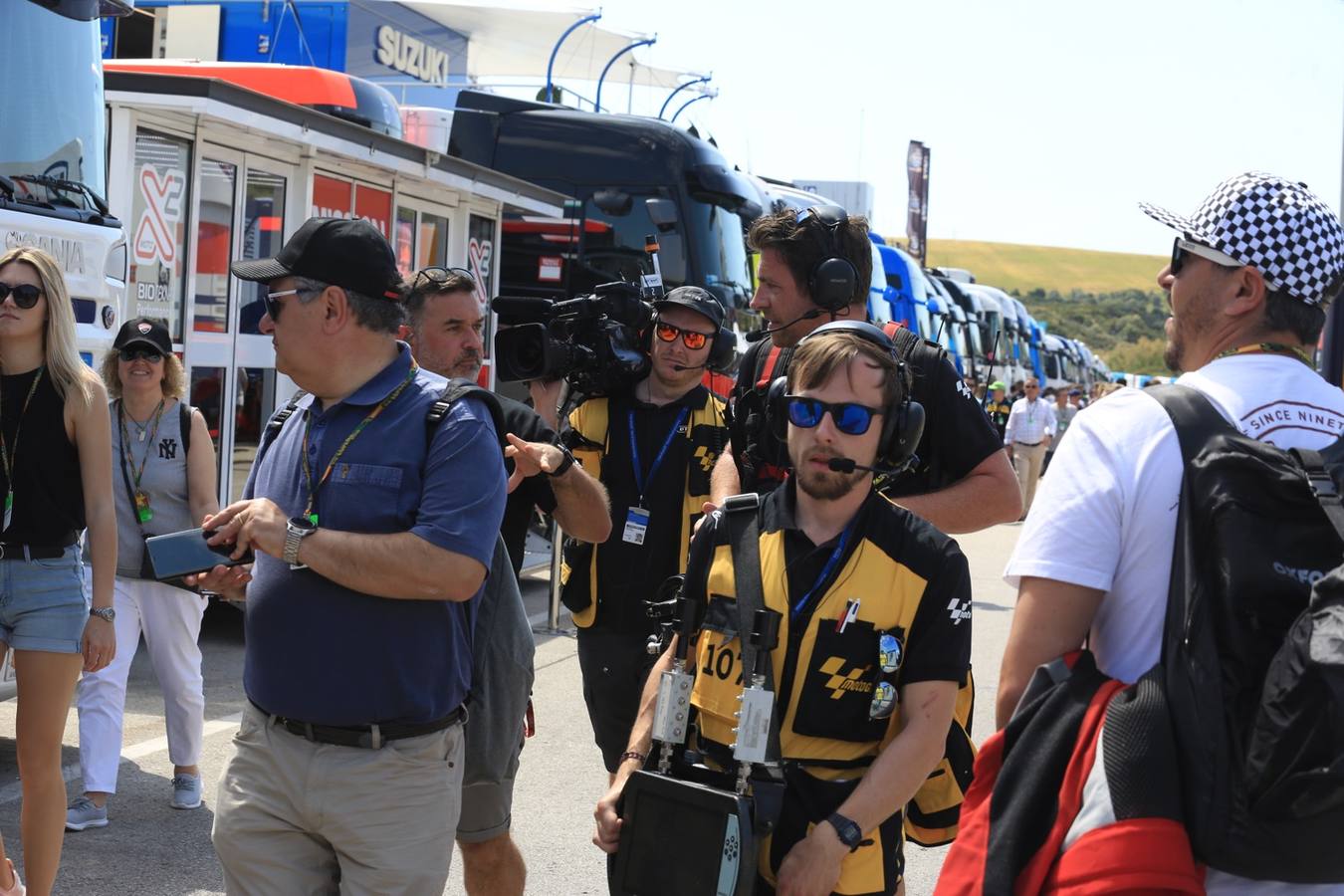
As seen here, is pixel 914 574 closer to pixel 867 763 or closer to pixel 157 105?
pixel 867 763

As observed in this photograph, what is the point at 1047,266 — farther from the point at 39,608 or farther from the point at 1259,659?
the point at 1259,659

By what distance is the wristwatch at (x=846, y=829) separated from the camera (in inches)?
105

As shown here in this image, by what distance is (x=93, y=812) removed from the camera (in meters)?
5.54

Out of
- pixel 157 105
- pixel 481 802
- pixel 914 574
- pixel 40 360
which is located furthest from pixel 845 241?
pixel 157 105

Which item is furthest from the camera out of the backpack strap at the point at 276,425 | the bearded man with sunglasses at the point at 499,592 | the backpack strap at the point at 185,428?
the backpack strap at the point at 185,428

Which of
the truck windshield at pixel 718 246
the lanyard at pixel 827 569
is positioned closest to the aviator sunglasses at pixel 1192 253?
the lanyard at pixel 827 569

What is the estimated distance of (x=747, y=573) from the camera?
2811 millimetres

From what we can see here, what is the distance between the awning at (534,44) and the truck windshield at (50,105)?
56.8ft

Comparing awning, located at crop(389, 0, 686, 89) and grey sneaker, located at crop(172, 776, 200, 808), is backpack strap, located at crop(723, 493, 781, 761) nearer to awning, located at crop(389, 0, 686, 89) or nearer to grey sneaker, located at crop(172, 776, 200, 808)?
grey sneaker, located at crop(172, 776, 200, 808)

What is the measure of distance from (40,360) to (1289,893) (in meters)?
3.55

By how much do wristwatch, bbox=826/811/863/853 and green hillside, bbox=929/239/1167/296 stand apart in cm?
14694

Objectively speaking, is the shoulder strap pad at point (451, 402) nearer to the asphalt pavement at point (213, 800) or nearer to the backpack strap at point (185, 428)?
the asphalt pavement at point (213, 800)

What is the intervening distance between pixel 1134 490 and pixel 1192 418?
0.13 m

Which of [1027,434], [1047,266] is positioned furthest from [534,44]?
[1047,266]
